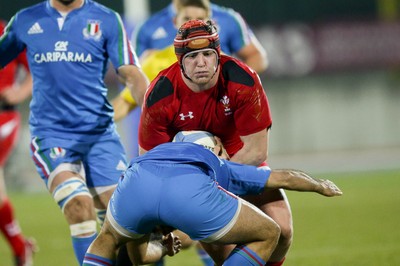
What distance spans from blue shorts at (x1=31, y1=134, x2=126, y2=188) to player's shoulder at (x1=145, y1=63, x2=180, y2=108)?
1212 millimetres

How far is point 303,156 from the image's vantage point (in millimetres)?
21344

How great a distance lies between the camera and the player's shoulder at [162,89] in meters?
5.31

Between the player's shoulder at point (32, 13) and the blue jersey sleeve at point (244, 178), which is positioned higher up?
the player's shoulder at point (32, 13)

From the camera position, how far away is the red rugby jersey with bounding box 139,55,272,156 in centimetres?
533

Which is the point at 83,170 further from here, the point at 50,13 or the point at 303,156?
the point at 303,156

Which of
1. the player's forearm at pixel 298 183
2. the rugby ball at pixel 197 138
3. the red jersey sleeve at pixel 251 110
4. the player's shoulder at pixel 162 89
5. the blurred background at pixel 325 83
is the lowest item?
the blurred background at pixel 325 83

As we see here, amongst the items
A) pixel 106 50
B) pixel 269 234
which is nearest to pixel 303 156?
pixel 106 50

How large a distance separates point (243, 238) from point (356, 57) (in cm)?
1570

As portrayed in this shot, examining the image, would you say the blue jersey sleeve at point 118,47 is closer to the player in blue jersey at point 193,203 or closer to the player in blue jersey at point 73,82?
the player in blue jersey at point 73,82

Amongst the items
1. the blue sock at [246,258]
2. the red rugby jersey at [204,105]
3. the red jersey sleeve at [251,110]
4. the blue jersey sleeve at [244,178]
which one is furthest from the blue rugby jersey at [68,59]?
the blue sock at [246,258]

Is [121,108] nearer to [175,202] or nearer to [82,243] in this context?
[82,243]

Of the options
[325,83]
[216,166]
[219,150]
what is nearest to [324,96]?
[325,83]

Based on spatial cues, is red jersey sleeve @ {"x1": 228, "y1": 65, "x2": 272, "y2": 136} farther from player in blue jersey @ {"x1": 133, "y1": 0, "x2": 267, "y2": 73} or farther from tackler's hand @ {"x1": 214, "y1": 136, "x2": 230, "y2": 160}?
player in blue jersey @ {"x1": 133, "y1": 0, "x2": 267, "y2": 73}

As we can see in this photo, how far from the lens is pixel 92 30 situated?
21.2 feet
